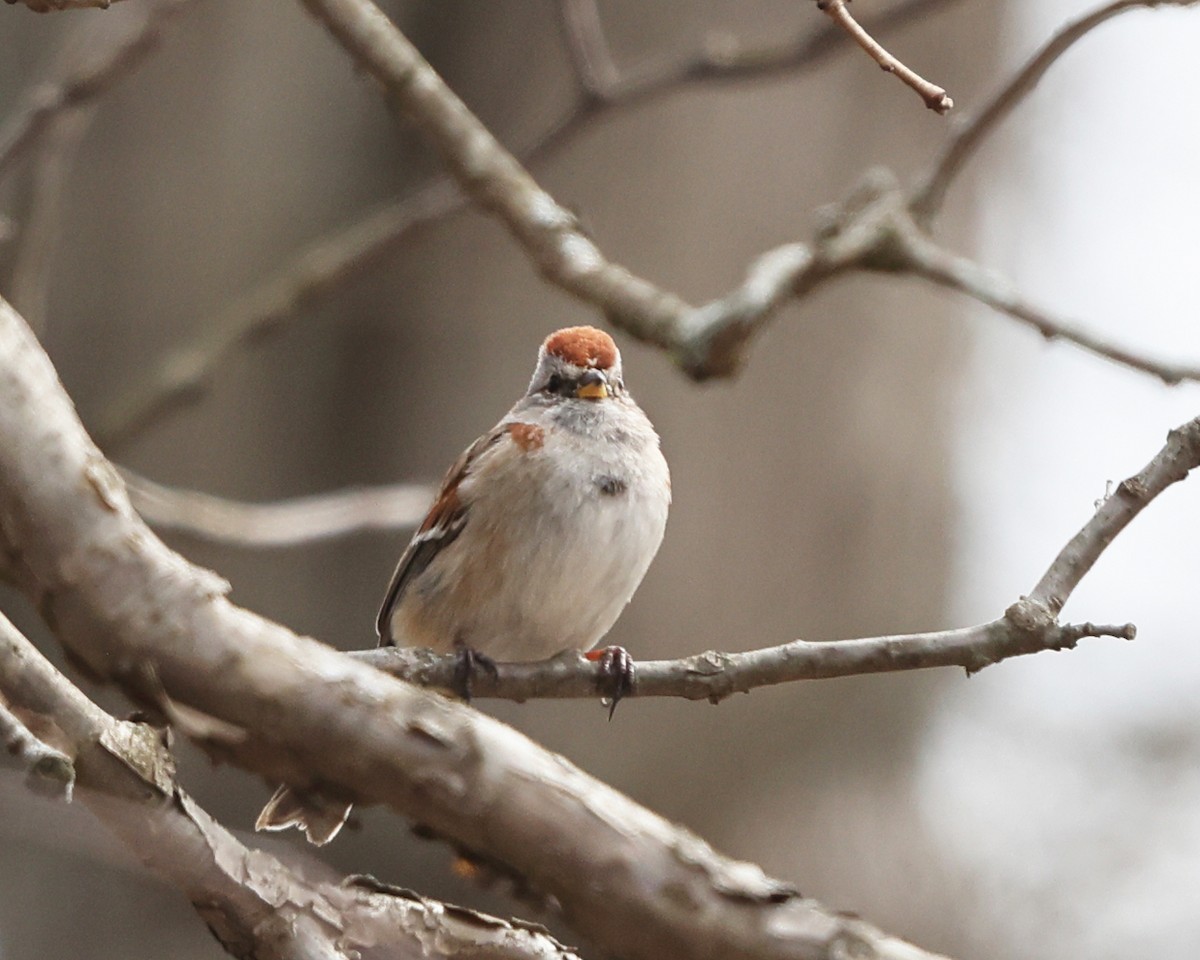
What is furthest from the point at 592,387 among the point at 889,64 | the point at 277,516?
the point at 889,64

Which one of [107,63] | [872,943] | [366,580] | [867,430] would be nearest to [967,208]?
[867,430]

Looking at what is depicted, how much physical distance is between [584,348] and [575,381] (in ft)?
0.42

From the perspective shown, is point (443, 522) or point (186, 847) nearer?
point (186, 847)

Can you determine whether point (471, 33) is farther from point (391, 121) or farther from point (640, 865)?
point (640, 865)

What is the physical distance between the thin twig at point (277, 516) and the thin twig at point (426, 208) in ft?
1.11

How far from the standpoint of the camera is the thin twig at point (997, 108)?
332 centimetres

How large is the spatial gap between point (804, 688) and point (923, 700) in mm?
826

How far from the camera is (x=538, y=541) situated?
435 cm

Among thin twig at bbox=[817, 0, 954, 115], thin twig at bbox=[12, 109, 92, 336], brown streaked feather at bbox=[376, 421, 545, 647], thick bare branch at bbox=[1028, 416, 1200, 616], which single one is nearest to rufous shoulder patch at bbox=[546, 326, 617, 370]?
brown streaked feather at bbox=[376, 421, 545, 647]

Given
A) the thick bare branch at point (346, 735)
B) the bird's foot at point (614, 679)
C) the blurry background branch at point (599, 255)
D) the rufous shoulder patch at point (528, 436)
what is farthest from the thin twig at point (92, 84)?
the thick bare branch at point (346, 735)

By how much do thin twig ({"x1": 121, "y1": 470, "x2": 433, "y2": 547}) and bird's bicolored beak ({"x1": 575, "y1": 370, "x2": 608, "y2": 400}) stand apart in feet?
2.17

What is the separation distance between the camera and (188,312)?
6.33 meters

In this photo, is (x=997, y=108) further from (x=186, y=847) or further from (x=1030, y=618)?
Result: (x=186, y=847)

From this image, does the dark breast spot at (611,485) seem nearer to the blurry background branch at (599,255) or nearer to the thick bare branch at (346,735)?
the blurry background branch at (599,255)
